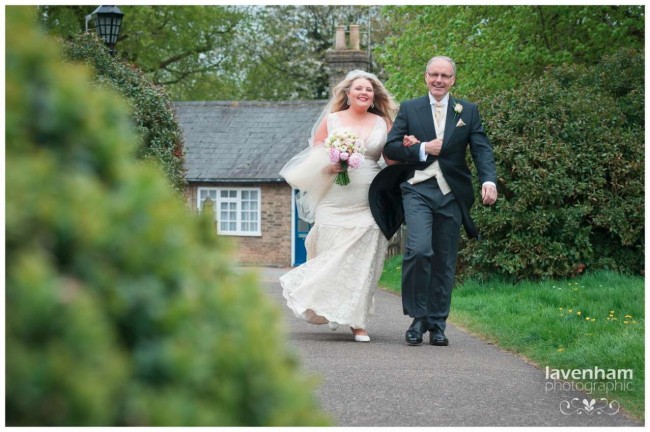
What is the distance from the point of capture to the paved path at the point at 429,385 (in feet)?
18.0

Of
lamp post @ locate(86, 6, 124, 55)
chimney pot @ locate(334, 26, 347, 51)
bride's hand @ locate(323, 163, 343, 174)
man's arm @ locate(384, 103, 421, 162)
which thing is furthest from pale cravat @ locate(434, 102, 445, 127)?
chimney pot @ locate(334, 26, 347, 51)

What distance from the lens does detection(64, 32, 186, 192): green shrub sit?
39.0ft

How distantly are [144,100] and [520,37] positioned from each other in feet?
32.1

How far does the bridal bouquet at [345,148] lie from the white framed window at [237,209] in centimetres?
2457

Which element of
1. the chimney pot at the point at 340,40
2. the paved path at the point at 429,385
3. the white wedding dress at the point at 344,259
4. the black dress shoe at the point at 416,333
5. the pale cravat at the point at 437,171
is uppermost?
the chimney pot at the point at 340,40

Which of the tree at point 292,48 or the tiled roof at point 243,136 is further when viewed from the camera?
the tree at point 292,48

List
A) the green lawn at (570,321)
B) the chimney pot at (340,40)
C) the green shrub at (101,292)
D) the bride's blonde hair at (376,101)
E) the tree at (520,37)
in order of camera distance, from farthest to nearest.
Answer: the chimney pot at (340,40), the tree at (520,37), the bride's blonde hair at (376,101), the green lawn at (570,321), the green shrub at (101,292)

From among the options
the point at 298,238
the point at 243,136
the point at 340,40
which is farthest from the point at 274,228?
the point at 340,40

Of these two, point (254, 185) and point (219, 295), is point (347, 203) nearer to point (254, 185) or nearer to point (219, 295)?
point (219, 295)

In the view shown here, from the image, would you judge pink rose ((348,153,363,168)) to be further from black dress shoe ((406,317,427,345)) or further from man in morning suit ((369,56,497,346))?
black dress shoe ((406,317,427,345))

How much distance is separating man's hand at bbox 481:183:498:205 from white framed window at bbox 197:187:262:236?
2530cm

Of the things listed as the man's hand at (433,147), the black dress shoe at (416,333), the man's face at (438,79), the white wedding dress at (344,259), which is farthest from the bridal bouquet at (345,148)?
the black dress shoe at (416,333)

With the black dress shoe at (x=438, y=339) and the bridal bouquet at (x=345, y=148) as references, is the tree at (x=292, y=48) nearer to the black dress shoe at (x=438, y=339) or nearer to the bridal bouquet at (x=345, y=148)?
the bridal bouquet at (x=345, y=148)

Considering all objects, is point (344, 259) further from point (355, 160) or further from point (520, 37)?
point (520, 37)
